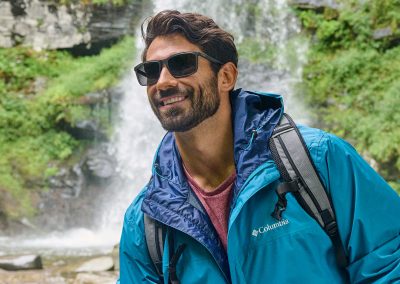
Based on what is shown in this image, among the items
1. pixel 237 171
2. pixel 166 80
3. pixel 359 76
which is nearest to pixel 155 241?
pixel 237 171

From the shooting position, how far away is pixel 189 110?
2271 millimetres

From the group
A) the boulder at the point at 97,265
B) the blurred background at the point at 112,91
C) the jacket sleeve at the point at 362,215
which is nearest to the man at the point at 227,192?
the jacket sleeve at the point at 362,215

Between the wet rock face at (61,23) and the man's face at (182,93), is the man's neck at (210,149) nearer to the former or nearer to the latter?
the man's face at (182,93)

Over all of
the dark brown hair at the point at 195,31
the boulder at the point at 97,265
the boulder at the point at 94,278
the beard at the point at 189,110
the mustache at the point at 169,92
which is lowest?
the boulder at the point at 97,265

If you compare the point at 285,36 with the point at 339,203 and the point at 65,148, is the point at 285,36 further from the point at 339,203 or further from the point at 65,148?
the point at 339,203

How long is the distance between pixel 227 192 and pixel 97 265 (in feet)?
23.8

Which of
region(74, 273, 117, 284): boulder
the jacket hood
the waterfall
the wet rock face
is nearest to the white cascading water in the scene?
the waterfall

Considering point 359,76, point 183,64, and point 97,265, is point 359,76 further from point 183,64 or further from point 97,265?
point 183,64

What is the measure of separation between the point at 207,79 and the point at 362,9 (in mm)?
13204

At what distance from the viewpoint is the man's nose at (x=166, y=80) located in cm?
229

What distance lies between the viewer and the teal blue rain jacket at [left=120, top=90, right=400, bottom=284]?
78.8 inches

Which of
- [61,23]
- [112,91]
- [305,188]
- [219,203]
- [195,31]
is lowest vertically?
[112,91]

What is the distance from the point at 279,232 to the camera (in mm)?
2041

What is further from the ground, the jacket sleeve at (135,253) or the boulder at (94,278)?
the jacket sleeve at (135,253)
